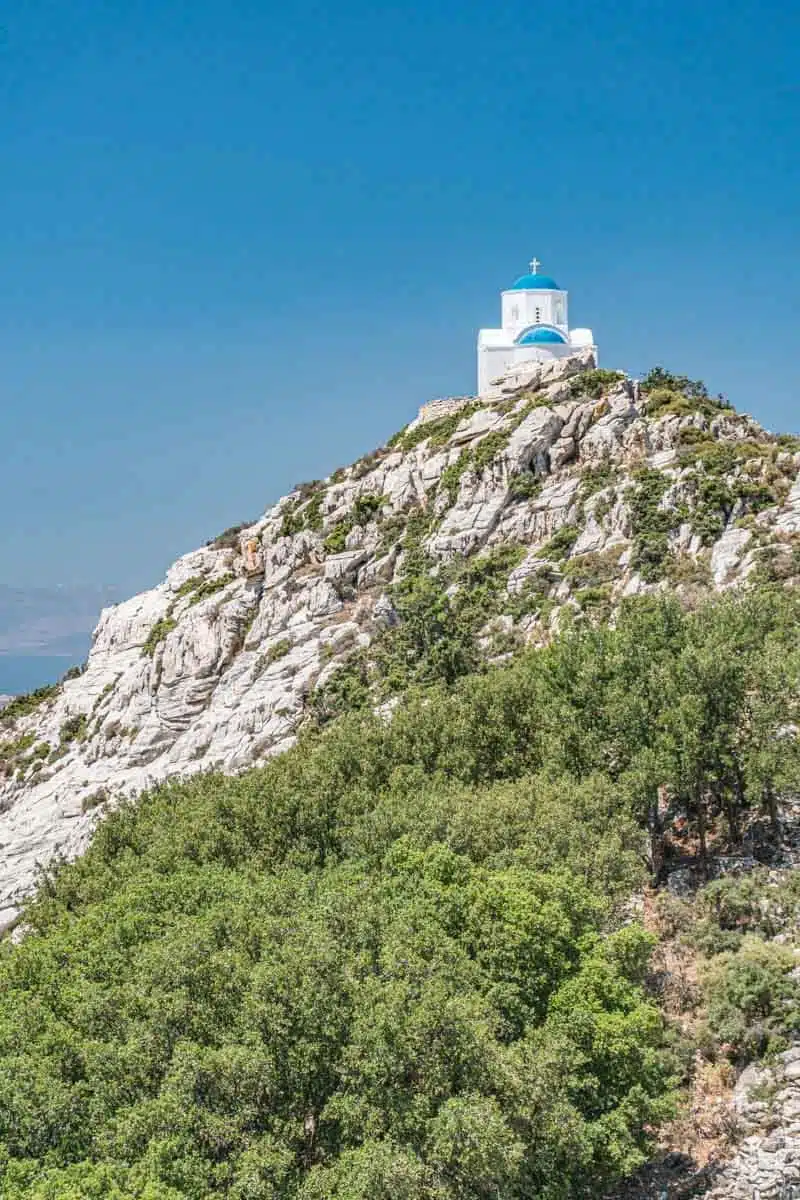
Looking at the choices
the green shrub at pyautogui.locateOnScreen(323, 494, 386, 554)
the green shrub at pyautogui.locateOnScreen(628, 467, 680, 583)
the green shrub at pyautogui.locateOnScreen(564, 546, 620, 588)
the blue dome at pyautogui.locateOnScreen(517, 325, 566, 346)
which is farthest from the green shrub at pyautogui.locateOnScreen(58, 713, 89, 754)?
the blue dome at pyautogui.locateOnScreen(517, 325, 566, 346)

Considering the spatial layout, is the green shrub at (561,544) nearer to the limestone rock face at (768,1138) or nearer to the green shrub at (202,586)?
the green shrub at (202,586)

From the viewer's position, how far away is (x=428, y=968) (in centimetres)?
1905

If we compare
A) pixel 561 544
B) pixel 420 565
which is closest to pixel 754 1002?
pixel 561 544

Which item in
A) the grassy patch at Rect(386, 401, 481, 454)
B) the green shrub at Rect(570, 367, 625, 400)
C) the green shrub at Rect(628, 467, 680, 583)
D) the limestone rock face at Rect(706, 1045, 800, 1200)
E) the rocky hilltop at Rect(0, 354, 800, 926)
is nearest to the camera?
the limestone rock face at Rect(706, 1045, 800, 1200)

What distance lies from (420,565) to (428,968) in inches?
1732

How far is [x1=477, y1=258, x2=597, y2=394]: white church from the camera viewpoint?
253 feet

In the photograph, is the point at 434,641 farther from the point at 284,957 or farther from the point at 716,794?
the point at 284,957

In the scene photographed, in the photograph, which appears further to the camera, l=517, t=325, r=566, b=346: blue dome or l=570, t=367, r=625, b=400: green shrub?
l=517, t=325, r=566, b=346: blue dome

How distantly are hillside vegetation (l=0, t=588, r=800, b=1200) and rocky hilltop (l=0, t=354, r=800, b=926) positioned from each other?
19047mm

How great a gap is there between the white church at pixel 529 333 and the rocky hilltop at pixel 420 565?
12.3ft

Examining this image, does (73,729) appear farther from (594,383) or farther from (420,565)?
(594,383)

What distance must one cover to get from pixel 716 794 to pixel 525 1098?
15389 mm

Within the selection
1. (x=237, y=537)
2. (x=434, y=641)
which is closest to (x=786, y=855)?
(x=434, y=641)

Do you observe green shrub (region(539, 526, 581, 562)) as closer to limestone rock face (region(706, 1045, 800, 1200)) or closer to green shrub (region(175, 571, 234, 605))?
green shrub (region(175, 571, 234, 605))
